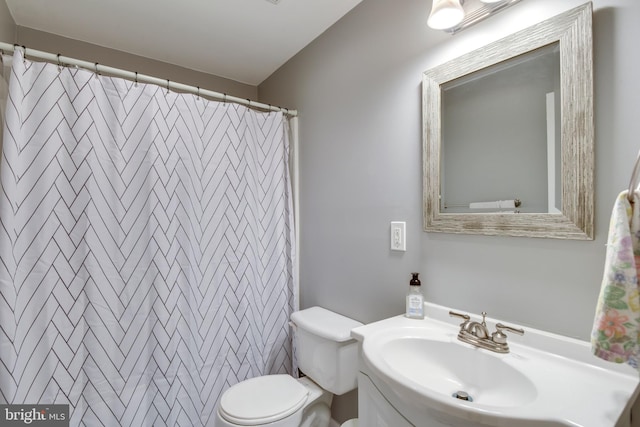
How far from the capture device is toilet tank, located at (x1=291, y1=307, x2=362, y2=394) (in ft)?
4.53

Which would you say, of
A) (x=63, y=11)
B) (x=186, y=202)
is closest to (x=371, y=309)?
(x=186, y=202)

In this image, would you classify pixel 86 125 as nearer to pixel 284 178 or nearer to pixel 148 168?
pixel 148 168

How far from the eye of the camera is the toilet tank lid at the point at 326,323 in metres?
1.39

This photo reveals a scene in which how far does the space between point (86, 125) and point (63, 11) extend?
0.81 meters

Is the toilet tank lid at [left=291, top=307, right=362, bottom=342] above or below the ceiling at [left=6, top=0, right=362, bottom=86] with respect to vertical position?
below

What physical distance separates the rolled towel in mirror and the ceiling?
1.23 metres

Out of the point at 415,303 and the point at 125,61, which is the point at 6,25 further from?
the point at 415,303

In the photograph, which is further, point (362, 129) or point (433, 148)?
point (362, 129)

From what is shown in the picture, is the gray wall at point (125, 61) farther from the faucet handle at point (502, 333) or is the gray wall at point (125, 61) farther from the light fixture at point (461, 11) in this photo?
the faucet handle at point (502, 333)

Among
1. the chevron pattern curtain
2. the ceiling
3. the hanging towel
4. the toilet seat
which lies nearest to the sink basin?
the hanging towel

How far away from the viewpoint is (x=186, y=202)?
5.37 feet

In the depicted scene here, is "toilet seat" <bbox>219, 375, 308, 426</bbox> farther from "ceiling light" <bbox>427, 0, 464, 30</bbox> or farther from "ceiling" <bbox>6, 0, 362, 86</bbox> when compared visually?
"ceiling" <bbox>6, 0, 362, 86</bbox>

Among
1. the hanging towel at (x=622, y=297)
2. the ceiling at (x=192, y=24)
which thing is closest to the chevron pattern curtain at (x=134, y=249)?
the ceiling at (x=192, y=24)

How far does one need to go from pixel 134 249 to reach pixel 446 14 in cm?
170
